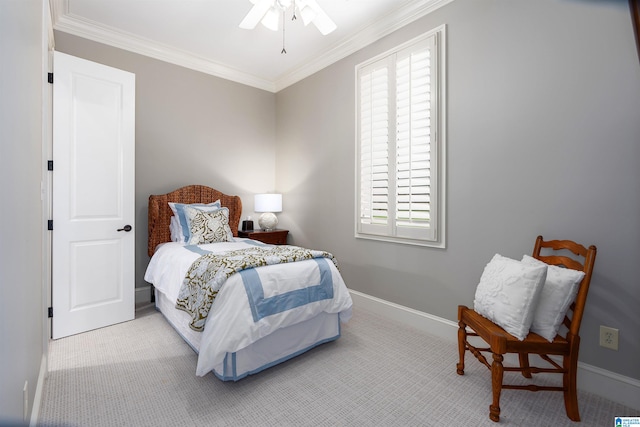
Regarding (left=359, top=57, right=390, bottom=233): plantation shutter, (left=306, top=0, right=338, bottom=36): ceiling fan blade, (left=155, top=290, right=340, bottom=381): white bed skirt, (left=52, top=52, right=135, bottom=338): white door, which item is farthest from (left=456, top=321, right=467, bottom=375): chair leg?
(left=52, top=52, right=135, bottom=338): white door

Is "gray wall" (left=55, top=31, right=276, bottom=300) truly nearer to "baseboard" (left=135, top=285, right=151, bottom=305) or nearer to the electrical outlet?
"baseboard" (left=135, top=285, right=151, bottom=305)

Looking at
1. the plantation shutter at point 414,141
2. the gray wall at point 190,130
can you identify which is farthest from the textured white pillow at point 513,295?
the gray wall at point 190,130

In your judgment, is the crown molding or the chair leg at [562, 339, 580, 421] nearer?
the chair leg at [562, 339, 580, 421]

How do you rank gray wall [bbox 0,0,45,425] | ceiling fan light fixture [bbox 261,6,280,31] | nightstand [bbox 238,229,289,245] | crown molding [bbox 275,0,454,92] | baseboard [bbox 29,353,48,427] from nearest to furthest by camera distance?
gray wall [bbox 0,0,45,425]
baseboard [bbox 29,353,48,427]
ceiling fan light fixture [bbox 261,6,280,31]
crown molding [bbox 275,0,454,92]
nightstand [bbox 238,229,289,245]

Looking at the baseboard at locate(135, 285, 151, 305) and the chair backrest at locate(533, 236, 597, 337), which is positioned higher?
the chair backrest at locate(533, 236, 597, 337)

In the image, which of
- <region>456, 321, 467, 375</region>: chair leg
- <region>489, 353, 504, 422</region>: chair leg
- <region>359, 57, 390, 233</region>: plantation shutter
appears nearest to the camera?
<region>489, 353, 504, 422</region>: chair leg

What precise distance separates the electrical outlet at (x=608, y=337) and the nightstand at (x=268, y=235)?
3196mm

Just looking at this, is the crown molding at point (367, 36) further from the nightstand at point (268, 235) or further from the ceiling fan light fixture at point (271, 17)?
the nightstand at point (268, 235)

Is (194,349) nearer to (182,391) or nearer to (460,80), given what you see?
(182,391)

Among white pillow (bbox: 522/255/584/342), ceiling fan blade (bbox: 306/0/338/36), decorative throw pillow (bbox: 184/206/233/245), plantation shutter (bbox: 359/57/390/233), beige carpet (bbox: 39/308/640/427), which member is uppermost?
ceiling fan blade (bbox: 306/0/338/36)

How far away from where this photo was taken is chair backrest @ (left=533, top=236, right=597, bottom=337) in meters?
1.69

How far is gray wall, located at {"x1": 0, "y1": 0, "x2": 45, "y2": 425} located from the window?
2.58 m

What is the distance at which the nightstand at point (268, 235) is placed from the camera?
12.8 ft

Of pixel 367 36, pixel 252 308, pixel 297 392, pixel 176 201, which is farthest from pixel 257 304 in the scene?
pixel 367 36
